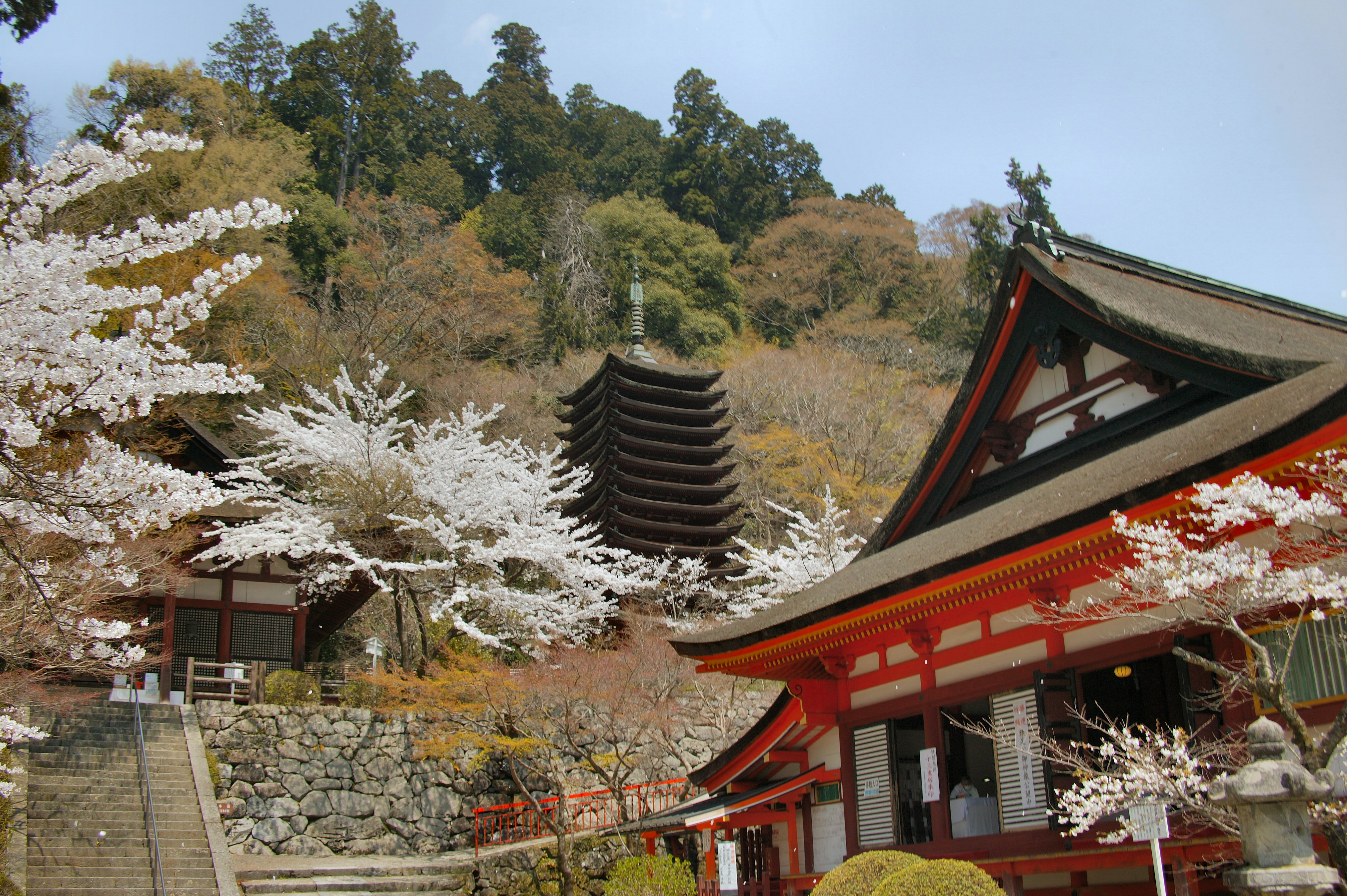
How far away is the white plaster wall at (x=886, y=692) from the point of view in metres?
8.89

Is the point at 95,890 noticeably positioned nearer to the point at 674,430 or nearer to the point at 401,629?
Result: the point at 401,629

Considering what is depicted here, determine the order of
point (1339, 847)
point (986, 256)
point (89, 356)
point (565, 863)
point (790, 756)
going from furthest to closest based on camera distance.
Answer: point (986, 256), point (565, 863), point (790, 756), point (89, 356), point (1339, 847)

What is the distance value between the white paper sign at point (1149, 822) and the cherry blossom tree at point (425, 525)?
13496 millimetres

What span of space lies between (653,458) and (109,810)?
53.1ft

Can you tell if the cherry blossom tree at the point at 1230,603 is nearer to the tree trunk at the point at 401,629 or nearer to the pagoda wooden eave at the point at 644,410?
the tree trunk at the point at 401,629

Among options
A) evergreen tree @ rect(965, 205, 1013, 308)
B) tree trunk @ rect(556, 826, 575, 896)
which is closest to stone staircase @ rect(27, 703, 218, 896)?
tree trunk @ rect(556, 826, 575, 896)

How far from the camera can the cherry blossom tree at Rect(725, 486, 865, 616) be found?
67.1 feet

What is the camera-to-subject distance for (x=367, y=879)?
1480cm

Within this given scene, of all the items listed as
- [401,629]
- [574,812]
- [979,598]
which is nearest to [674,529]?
[401,629]

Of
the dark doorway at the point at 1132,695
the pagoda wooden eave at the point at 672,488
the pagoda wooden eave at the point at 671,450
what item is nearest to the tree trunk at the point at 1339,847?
the dark doorway at the point at 1132,695

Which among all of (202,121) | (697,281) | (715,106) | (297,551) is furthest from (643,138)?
(297,551)

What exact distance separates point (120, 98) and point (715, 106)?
2465cm

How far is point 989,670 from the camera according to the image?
8102 millimetres

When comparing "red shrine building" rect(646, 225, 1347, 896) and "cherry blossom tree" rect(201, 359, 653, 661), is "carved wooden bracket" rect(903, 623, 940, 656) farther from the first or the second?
"cherry blossom tree" rect(201, 359, 653, 661)
